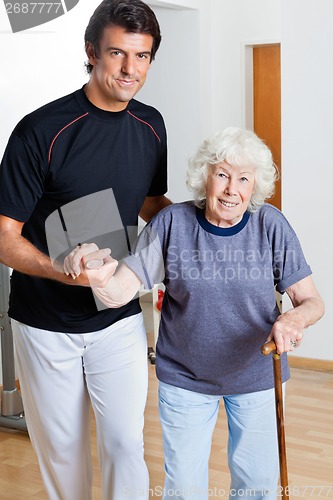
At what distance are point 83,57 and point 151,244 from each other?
2569 millimetres

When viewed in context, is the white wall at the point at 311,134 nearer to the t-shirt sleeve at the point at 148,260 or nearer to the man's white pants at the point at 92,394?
the man's white pants at the point at 92,394

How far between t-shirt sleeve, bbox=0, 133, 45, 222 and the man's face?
0.27m

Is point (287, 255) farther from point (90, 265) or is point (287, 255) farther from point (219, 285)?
point (90, 265)

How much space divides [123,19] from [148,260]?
64cm

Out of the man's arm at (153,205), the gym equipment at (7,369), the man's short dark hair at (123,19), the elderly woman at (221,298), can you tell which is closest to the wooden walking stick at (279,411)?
the elderly woman at (221,298)

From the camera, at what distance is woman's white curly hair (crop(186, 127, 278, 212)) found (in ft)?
6.82

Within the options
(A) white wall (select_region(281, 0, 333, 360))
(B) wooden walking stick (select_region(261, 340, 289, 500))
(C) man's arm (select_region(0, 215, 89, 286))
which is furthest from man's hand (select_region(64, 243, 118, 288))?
(A) white wall (select_region(281, 0, 333, 360))

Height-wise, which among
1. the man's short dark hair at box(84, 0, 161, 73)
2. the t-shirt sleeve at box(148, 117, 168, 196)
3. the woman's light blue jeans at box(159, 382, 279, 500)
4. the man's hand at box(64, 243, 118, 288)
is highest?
the man's short dark hair at box(84, 0, 161, 73)

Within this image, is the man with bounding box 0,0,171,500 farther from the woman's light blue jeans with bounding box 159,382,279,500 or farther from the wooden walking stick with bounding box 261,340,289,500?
the wooden walking stick with bounding box 261,340,289,500

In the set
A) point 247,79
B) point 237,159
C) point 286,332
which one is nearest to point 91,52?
point 237,159

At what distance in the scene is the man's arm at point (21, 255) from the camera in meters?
2.04

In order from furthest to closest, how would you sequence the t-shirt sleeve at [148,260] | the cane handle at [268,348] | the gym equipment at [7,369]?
1. the gym equipment at [7,369]
2. the t-shirt sleeve at [148,260]
3. the cane handle at [268,348]

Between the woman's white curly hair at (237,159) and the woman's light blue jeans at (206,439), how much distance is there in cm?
53

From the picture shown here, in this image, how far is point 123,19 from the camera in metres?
2.09
